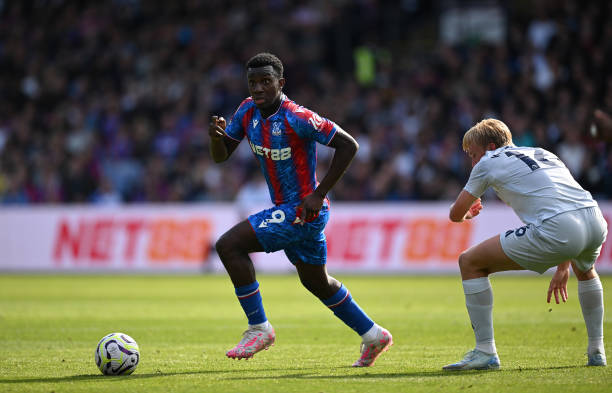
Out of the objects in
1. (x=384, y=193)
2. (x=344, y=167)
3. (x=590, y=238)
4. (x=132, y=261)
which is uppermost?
(x=344, y=167)

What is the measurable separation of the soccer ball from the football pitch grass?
0.12 m

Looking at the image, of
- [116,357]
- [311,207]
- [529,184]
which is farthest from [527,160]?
[116,357]

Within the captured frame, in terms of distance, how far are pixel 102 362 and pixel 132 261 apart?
1455cm

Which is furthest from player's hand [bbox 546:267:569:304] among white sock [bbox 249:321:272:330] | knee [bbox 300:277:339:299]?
white sock [bbox 249:321:272:330]

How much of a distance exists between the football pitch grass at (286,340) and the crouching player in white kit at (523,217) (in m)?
0.49

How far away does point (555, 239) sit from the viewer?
21.4 feet

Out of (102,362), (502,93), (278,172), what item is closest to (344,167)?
(278,172)

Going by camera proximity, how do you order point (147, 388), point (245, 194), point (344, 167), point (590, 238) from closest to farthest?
point (147, 388), point (590, 238), point (344, 167), point (245, 194)

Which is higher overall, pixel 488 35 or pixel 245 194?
pixel 488 35

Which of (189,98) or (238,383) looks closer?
(238,383)

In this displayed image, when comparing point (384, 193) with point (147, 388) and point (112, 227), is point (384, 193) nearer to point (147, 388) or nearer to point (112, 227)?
point (112, 227)

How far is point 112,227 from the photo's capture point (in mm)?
21297

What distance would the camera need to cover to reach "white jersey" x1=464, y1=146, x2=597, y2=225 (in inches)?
261

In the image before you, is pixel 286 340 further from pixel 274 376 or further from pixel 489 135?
pixel 489 135
